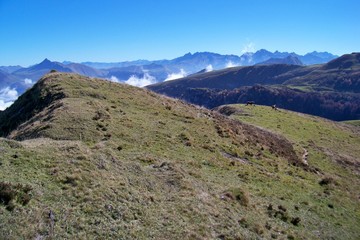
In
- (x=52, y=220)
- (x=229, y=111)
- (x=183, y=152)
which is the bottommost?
(x=229, y=111)

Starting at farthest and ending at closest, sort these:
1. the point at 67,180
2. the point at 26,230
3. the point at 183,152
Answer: the point at 183,152
the point at 67,180
the point at 26,230

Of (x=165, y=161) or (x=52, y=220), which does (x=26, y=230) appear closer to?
(x=52, y=220)

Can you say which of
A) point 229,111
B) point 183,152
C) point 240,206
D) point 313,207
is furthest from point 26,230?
point 229,111

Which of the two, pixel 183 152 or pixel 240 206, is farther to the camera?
pixel 183 152

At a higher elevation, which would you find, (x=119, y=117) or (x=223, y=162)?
(x=119, y=117)

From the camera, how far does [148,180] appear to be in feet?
85.9

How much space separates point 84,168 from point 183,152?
617 inches

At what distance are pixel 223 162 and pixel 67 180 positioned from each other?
20.8 metres

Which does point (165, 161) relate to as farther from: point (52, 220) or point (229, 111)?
point (229, 111)

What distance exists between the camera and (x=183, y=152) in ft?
124

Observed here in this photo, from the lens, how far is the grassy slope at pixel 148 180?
19.0 metres

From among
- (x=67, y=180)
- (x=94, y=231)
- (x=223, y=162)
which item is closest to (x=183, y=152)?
(x=223, y=162)

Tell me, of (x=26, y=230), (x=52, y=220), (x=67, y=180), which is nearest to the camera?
(x=26, y=230)

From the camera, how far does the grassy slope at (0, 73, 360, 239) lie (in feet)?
62.4
